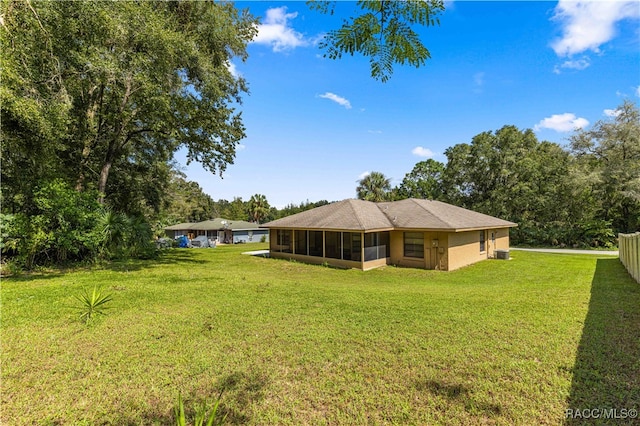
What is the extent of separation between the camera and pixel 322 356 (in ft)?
14.9

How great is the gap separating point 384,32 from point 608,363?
5.38 metres

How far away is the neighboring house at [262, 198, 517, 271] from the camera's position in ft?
48.0

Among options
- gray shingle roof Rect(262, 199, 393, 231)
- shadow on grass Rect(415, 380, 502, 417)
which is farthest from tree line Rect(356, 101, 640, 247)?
shadow on grass Rect(415, 380, 502, 417)

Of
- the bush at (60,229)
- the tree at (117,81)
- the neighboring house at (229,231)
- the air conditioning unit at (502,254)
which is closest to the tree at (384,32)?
the tree at (117,81)

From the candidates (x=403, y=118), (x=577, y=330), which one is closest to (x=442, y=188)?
(x=403, y=118)

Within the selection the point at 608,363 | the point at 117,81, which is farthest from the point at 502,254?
the point at 117,81

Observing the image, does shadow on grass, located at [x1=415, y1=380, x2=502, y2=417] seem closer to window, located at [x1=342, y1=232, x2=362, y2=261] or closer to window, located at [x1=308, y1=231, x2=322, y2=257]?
window, located at [x1=342, y1=232, x2=362, y2=261]

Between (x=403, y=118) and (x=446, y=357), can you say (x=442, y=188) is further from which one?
(x=446, y=357)

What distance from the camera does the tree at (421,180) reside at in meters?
39.3

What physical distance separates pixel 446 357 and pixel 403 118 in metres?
11.9

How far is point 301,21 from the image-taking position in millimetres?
3955

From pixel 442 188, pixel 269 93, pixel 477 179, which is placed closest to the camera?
pixel 269 93

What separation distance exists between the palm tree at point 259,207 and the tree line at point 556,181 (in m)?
31.6

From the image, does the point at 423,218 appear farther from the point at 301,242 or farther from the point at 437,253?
the point at 301,242
